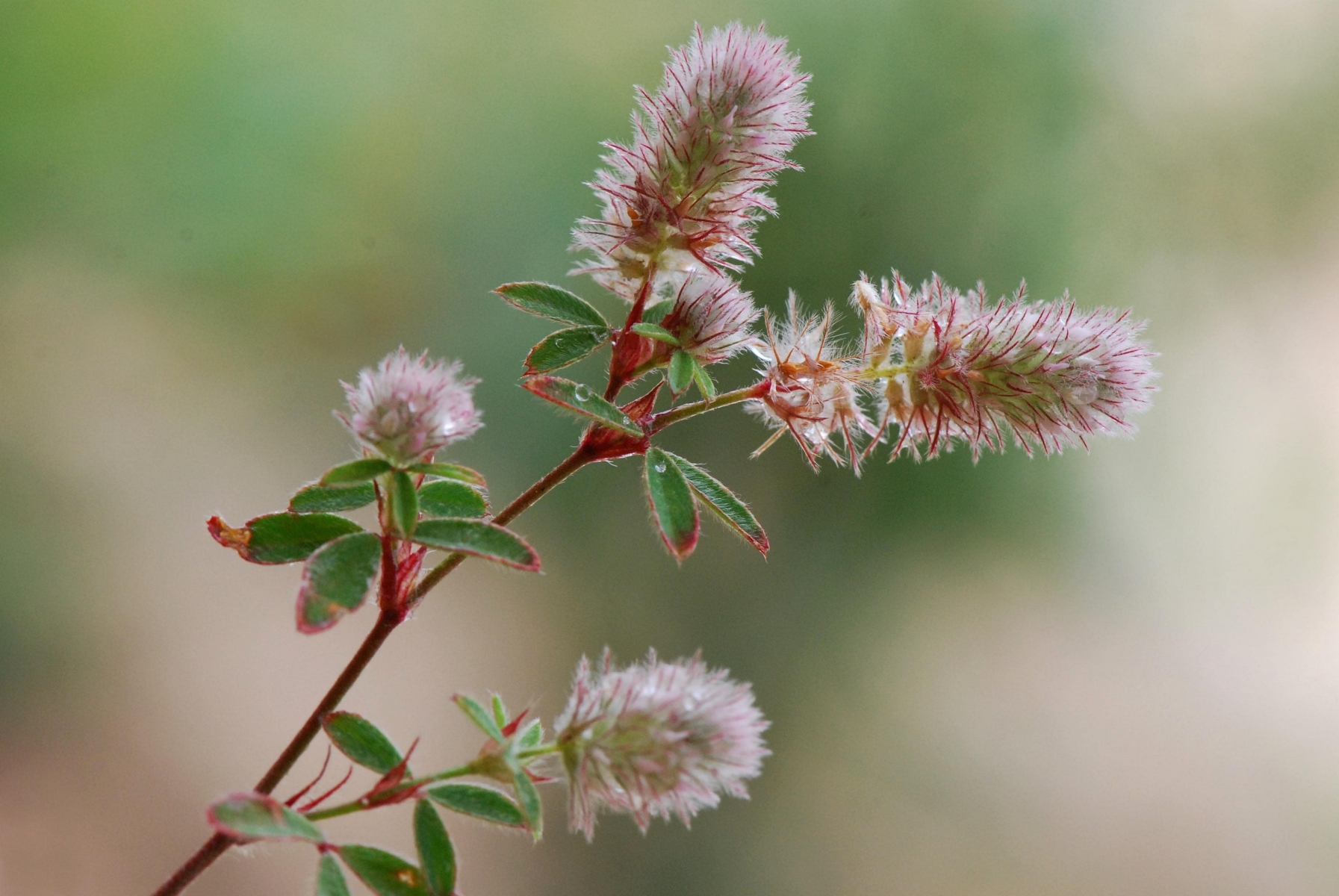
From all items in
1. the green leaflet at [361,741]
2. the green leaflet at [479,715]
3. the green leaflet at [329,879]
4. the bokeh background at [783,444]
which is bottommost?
the green leaflet at [329,879]

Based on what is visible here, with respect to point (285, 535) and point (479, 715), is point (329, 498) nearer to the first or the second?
point (285, 535)

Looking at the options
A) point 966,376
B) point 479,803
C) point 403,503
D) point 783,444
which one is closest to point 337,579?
point 403,503

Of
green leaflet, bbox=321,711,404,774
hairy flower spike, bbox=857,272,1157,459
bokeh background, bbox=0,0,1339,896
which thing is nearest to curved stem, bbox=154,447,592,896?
green leaflet, bbox=321,711,404,774

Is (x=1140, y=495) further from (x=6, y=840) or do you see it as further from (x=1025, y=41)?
(x=6, y=840)

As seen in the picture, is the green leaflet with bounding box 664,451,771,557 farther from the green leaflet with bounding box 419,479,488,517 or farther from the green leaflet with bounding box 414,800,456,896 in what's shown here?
the green leaflet with bounding box 414,800,456,896

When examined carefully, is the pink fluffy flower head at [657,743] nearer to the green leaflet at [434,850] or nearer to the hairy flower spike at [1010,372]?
the green leaflet at [434,850]

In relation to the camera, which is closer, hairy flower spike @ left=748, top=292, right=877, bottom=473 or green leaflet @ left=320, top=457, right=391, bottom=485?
green leaflet @ left=320, top=457, right=391, bottom=485

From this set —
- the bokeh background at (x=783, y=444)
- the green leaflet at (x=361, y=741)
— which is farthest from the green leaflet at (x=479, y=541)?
the bokeh background at (x=783, y=444)
